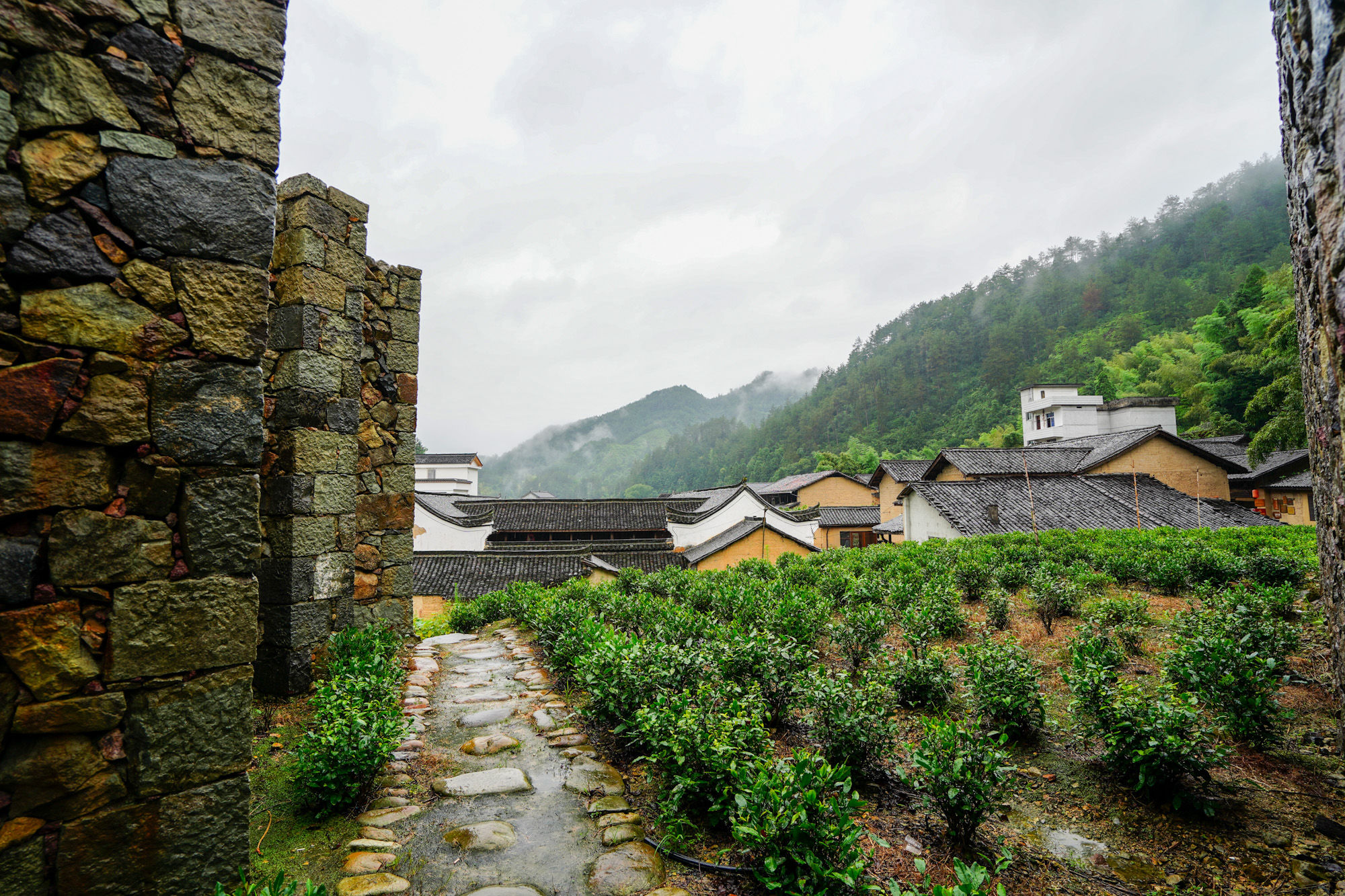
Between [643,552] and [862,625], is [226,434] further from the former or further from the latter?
[643,552]

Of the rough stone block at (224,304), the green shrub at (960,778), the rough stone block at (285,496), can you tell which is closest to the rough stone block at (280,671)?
the rough stone block at (285,496)

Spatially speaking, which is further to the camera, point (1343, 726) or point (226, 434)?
point (1343, 726)

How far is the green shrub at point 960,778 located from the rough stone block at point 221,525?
3.48 meters

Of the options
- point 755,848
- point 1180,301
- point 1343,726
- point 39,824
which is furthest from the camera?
point 1180,301

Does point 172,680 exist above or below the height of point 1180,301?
below

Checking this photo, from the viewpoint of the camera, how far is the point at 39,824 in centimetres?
201

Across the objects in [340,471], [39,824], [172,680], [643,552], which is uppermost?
[340,471]

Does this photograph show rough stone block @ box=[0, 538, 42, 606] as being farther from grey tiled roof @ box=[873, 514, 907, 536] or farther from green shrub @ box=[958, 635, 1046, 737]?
grey tiled roof @ box=[873, 514, 907, 536]

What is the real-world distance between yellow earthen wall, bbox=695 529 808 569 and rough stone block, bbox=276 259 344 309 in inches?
858

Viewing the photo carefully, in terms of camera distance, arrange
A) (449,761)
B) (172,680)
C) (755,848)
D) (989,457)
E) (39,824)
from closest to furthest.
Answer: (39,824) < (172,680) < (755,848) < (449,761) < (989,457)

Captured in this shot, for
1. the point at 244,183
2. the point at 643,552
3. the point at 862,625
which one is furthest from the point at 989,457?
the point at 244,183

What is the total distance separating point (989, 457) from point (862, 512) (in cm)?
1362

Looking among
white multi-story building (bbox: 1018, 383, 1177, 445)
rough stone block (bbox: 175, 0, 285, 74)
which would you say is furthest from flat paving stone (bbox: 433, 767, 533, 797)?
white multi-story building (bbox: 1018, 383, 1177, 445)

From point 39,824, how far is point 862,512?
4181 centimetres
